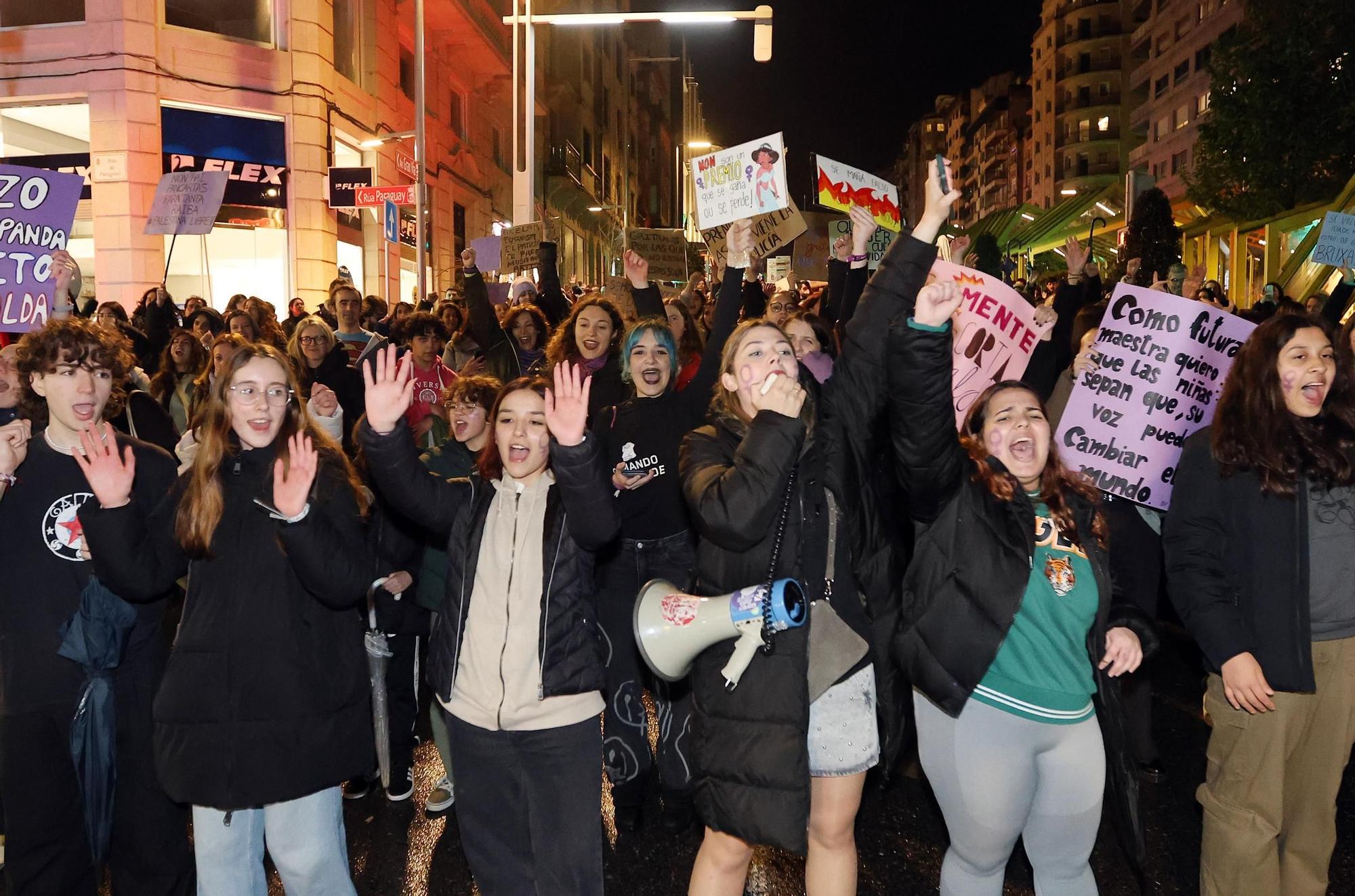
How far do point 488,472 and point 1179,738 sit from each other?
14.0 feet

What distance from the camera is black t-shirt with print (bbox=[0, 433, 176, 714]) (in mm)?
3363

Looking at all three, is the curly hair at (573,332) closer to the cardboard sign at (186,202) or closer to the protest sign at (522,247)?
the cardboard sign at (186,202)

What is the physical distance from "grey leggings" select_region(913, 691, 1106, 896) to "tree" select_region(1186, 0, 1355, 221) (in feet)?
82.7

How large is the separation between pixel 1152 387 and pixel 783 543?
287cm

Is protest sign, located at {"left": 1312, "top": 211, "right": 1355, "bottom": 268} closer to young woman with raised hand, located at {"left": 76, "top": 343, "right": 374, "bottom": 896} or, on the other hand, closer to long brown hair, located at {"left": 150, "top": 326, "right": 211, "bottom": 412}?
young woman with raised hand, located at {"left": 76, "top": 343, "right": 374, "bottom": 896}

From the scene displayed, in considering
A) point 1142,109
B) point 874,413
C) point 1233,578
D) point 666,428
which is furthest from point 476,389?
point 1142,109

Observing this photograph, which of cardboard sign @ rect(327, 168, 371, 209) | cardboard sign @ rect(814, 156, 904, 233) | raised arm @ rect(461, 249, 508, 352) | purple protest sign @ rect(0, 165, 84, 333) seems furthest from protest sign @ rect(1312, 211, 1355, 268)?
cardboard sign @ rect(327, 168, 371, 209)

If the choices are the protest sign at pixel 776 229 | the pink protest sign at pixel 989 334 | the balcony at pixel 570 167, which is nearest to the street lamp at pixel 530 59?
the protest sign at pixel 776 229

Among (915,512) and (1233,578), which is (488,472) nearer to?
(915,512)

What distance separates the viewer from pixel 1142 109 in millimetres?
62031

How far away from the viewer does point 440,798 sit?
4836mm

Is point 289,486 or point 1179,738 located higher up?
point 289,486

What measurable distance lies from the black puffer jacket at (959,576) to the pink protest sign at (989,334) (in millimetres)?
2439

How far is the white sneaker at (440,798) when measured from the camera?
480 cm
